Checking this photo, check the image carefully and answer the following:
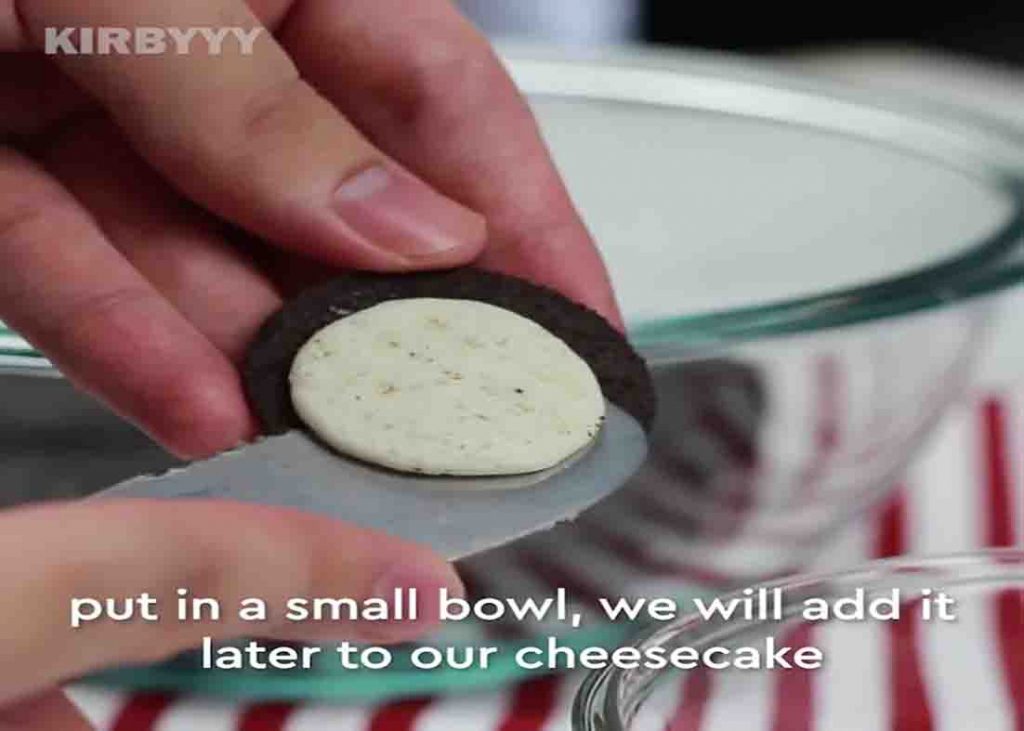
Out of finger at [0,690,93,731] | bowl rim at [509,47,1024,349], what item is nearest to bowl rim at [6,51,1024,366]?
bowl rim at [509,47,1024,349]

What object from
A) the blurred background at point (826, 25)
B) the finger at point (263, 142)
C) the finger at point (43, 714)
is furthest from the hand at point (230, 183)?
the blurred background at point (826, 25)

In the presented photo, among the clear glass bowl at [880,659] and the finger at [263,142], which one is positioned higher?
the finger at [263,142]

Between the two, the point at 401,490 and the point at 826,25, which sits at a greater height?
the point at 826,25

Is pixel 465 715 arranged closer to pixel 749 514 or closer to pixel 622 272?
pixel 749 514

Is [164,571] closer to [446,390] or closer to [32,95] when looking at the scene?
[446,390]

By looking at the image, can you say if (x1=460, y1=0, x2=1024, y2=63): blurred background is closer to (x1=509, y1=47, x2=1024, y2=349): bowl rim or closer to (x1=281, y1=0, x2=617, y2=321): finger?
(x1=509, y1=47, x2=1024, y2=349): bowl rim

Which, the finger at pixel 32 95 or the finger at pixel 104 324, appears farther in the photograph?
the finger at pixel 32 95

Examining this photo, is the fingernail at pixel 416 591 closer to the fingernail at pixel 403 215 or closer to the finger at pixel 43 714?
the finger at pixel 43 714

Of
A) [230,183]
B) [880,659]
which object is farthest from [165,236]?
[880,659]
